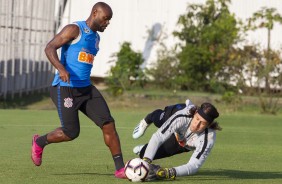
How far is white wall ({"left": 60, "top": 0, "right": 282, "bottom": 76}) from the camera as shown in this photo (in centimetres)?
3994

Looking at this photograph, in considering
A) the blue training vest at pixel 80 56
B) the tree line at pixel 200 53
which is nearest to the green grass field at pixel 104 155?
the blue training vest at pixel 80 56

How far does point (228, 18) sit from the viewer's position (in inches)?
1492

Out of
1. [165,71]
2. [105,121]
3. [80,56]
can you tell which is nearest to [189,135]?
[105,121]

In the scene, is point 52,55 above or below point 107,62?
above

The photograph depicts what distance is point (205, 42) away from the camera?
37.7 metres

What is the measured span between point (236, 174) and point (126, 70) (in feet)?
77.7

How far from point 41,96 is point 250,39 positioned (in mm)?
9611

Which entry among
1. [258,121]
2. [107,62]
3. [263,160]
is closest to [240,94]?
[258,121]

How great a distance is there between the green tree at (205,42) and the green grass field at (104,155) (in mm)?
11618

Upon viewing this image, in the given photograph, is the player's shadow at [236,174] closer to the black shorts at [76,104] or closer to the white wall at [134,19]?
the black shorts at [76,104]

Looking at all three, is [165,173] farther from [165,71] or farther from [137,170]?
[165,71]

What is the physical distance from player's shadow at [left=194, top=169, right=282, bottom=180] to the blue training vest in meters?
2.06

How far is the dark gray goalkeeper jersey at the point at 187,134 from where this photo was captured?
11.8 metres

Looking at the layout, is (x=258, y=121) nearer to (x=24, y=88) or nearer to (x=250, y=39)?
(x=24, y=88)
